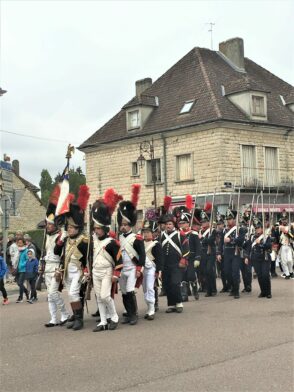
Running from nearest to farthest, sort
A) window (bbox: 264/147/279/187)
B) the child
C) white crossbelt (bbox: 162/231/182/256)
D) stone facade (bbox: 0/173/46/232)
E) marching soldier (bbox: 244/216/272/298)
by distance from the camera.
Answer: white crossbelt (bbox: 162/231/182/256) → marching soldier (bbox: 244/216/272/298) → the child → window (bbox: 264/147/279/187) → stone facade (bbox: 0/173/46/232)

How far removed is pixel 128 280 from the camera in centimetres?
1014

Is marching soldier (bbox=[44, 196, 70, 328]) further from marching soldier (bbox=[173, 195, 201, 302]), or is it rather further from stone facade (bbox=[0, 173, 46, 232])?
stone facade (bbox=[0, 173, 46, 232])

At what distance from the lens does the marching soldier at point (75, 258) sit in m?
9.76

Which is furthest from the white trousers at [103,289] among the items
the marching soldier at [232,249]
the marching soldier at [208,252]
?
the marching soldier at [208,252]

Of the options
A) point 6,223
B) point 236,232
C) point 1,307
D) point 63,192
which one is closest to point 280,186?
point 6,223

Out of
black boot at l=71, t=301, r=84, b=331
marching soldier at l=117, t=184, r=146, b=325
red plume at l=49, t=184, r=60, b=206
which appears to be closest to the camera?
black boot at l=71, t=301, r=84, b=331

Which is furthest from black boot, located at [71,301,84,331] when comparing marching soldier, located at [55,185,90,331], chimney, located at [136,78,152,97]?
chimney, located at [136,78,152,97]

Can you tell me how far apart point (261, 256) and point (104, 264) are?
4.82m

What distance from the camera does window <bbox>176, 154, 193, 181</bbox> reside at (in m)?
31.7

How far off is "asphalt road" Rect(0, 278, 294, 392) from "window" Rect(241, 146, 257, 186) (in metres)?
20.4

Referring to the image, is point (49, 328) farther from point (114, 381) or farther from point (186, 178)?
point (186, 178)

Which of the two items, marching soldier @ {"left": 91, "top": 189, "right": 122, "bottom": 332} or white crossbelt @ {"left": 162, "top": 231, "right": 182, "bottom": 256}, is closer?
marching soldier @ {"left": 91, "top": 189, "right": 122, "bottom": 332}

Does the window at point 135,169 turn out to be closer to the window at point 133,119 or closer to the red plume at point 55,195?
the window at point 133,119

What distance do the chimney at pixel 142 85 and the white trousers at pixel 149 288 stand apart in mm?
28634
